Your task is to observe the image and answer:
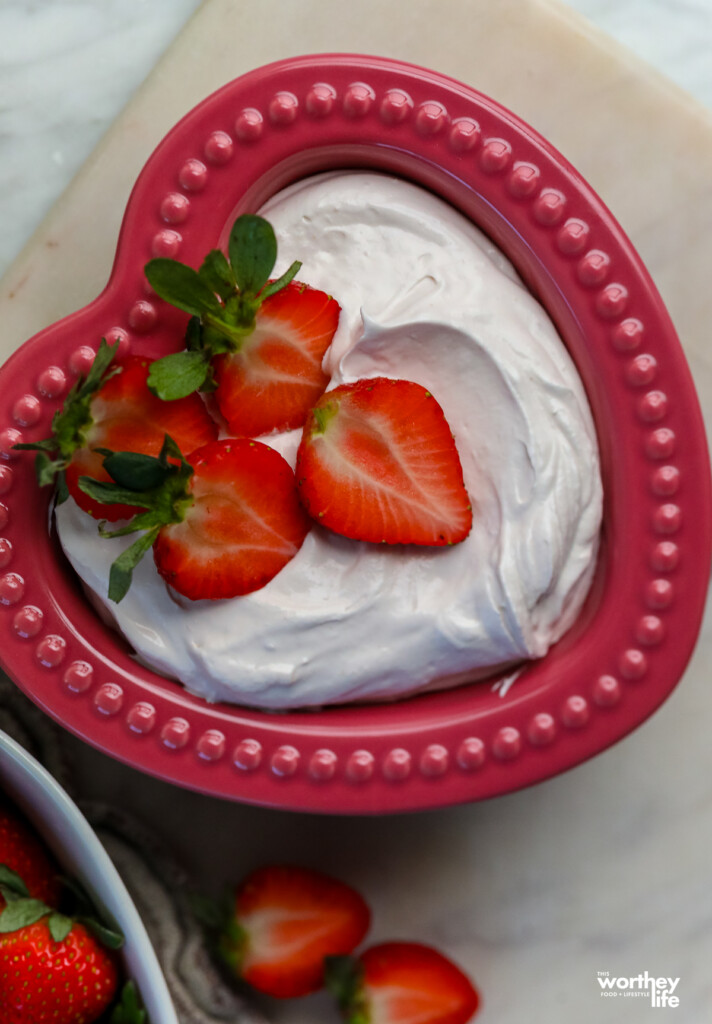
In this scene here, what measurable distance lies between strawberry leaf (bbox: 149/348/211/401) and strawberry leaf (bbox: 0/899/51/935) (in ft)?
2.13

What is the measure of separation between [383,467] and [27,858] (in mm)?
671

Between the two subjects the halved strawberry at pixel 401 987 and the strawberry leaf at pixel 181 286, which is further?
the halved strawberry at pixel 401 987

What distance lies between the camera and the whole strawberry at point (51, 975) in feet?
3.77

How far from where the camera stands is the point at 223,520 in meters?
1.01

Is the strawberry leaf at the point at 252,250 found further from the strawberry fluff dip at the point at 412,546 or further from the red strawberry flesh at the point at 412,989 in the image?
the red strawberry flesh at the point at 412,989

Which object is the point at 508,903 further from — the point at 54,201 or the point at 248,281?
the point at 54,201

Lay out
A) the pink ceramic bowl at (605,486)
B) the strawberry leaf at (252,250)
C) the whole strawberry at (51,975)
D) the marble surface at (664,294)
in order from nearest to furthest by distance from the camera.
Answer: the strawberry leaf at (252,250) < the pink ceramic bowl at (605,486) < the whole strawberry at (51,975) < the marble surface at (664,294)

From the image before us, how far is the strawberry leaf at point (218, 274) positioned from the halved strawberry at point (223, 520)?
0.51ft

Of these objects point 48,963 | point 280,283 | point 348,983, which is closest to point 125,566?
point 280,283

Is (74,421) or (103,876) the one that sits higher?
(74,421)

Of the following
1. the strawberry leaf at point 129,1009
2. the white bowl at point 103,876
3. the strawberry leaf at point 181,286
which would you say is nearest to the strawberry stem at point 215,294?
the strawberry leaf at point 181,286

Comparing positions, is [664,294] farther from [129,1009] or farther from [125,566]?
[129,1009]

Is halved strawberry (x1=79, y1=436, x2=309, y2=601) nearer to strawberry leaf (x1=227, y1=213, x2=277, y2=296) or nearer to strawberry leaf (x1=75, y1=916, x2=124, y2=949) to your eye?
strawberry leaf (x1=227, y1=213, x2=277, y2=296)

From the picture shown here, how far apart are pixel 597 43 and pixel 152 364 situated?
0.74 m
